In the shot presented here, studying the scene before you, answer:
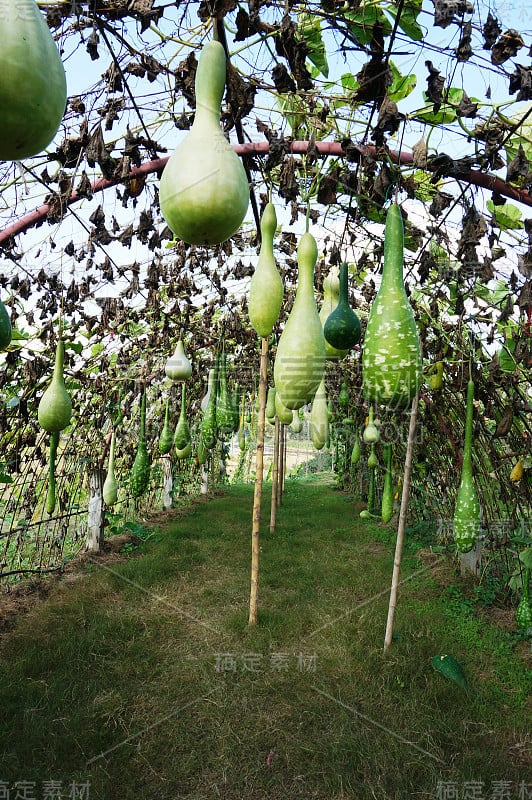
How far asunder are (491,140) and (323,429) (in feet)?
4.24

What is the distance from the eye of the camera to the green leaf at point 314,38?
1.77 metres

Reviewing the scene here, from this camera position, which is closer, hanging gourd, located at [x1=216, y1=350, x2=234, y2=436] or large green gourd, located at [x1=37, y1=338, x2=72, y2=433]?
large green gourd, located at [x1=37, y1=338, x2=72, y2=433]

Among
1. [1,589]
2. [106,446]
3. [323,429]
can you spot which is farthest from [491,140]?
[106,446]

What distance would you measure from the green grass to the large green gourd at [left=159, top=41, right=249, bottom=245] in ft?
10.2

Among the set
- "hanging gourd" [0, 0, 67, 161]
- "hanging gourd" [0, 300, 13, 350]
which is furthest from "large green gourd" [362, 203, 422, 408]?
"hanging gourd" [0, 300, 13, 350]

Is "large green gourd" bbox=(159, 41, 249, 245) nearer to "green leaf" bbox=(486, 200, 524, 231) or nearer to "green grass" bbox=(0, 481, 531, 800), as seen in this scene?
"green leaf" bbox=(486, 200, 524, 231)

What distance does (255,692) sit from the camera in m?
3.53

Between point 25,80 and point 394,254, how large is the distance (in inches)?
34.4

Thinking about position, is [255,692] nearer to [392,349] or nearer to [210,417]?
[210,417]

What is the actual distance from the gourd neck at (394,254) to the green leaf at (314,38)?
899 millimetres

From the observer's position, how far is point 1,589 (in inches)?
200

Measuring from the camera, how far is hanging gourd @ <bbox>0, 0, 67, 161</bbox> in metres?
0.63

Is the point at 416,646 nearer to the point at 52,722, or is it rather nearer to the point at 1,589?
the point at 52,722

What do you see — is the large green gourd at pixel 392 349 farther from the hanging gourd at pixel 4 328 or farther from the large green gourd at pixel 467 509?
the large green gourd at pixel 467 509
